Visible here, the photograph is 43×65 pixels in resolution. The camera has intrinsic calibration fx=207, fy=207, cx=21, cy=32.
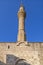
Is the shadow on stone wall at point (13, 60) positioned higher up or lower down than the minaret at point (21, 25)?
lower down

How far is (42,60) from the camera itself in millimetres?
17172

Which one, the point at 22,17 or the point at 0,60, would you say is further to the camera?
the point at 22,17

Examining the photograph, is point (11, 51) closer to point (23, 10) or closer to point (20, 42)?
point (20, 42)

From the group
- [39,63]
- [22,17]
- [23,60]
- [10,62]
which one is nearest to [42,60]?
[39,63]

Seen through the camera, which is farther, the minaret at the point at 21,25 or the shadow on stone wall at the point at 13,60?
the minaret at the point at 21,25

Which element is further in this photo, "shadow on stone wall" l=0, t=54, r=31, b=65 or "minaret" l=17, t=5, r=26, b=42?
"minaret" l=17, t=5, r=26, b=42

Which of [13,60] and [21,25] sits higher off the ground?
[21,25]

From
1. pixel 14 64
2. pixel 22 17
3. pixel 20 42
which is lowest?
pixel 14 64

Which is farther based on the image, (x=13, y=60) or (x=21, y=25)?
(x=21, y=25)

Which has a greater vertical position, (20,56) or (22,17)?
(22,17)

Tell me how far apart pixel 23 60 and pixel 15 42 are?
66.0 inches

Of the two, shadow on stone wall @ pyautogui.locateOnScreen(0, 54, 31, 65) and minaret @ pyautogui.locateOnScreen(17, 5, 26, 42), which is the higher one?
minaret @ pyautogui.locateOnScreen(17, 5, 26, 42)

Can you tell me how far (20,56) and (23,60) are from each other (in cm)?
42

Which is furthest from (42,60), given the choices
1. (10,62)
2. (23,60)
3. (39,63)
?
(10,62)
